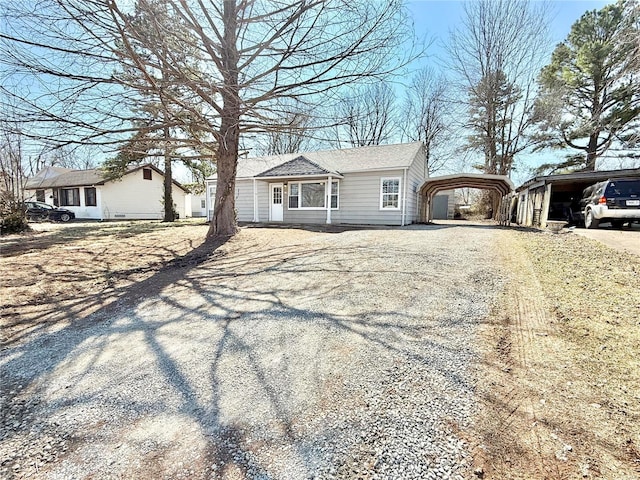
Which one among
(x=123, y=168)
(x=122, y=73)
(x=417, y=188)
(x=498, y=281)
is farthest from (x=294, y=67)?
(x=123, y=168)

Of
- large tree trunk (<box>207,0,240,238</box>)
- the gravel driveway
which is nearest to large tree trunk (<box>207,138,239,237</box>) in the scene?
large tree trunk (<box>207,0,240,238</box>)

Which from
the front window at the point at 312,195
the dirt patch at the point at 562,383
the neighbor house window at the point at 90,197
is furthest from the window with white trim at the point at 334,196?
the neighbor house window at the point at 90,197

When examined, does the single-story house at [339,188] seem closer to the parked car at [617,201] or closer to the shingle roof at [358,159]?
the shingle roof at [358,159]

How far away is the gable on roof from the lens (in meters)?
13.6

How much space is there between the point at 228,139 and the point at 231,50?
2.11 meters

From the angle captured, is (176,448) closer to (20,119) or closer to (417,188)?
(20,119)

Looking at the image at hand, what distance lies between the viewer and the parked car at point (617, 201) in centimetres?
891

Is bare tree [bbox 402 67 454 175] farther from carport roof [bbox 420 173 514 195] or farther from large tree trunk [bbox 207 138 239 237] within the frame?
large tree trunk [bbox 207 138 239 237]

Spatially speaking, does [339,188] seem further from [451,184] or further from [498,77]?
[498,77]

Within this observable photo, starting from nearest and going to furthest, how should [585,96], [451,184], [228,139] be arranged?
1. [228,139]
2. [451,184]
3. [585,96]

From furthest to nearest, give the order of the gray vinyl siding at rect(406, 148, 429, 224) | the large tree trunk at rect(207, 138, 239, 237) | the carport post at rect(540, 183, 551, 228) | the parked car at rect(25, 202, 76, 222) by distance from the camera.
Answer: the parked car at rect(25, 202, 76, 222) → the gray vinyl siding at rect(406, 148, 429, 224) → the carport post at rect(540, 183, 551, 228) → the large tree trunk at rect(207, 138, 239, 237)

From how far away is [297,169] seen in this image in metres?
14.2

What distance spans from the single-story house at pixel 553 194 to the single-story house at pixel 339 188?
479cm

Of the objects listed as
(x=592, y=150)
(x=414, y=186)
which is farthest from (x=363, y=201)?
(x=592, y=150)
